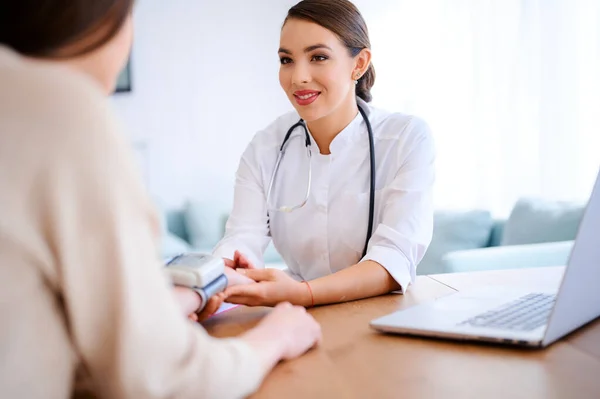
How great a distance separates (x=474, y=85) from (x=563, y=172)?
791 millimetres

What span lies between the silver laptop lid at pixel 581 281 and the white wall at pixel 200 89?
3.61m

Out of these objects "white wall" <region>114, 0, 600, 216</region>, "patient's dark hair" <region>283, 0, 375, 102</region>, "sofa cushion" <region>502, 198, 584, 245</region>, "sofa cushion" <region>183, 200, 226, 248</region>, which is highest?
"patient's dark hair" <region>283, 0, 375, 102</region>

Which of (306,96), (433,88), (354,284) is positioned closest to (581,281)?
(354,284)

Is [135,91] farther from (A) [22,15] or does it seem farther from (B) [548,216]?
(A) [22,15]

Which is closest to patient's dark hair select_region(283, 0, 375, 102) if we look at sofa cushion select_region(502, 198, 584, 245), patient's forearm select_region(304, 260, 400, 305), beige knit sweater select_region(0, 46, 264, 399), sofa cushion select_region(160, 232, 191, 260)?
patient's forearm select_region(304, 260, 400, 305)

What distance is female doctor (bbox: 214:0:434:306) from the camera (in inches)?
59.6

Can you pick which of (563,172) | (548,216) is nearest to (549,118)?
(563,172)

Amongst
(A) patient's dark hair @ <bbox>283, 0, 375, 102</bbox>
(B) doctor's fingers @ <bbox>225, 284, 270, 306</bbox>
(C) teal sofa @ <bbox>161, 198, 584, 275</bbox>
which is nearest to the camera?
(B) doctor's fingers @ <bbox>225, 284, 270, 306</bbox>

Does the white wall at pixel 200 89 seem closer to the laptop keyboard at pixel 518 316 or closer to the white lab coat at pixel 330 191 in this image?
the white lab coat at pixel 330 191

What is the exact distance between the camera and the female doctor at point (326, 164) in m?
1.51

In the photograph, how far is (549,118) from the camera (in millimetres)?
3086

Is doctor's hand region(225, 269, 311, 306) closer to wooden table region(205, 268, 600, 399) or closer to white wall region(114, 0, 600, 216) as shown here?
wooden table region(205, 268, 600, 399)

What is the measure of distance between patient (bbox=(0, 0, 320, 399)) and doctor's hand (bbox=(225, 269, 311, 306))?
53 cm

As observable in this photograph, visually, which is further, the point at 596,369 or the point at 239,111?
the point at 239,111
